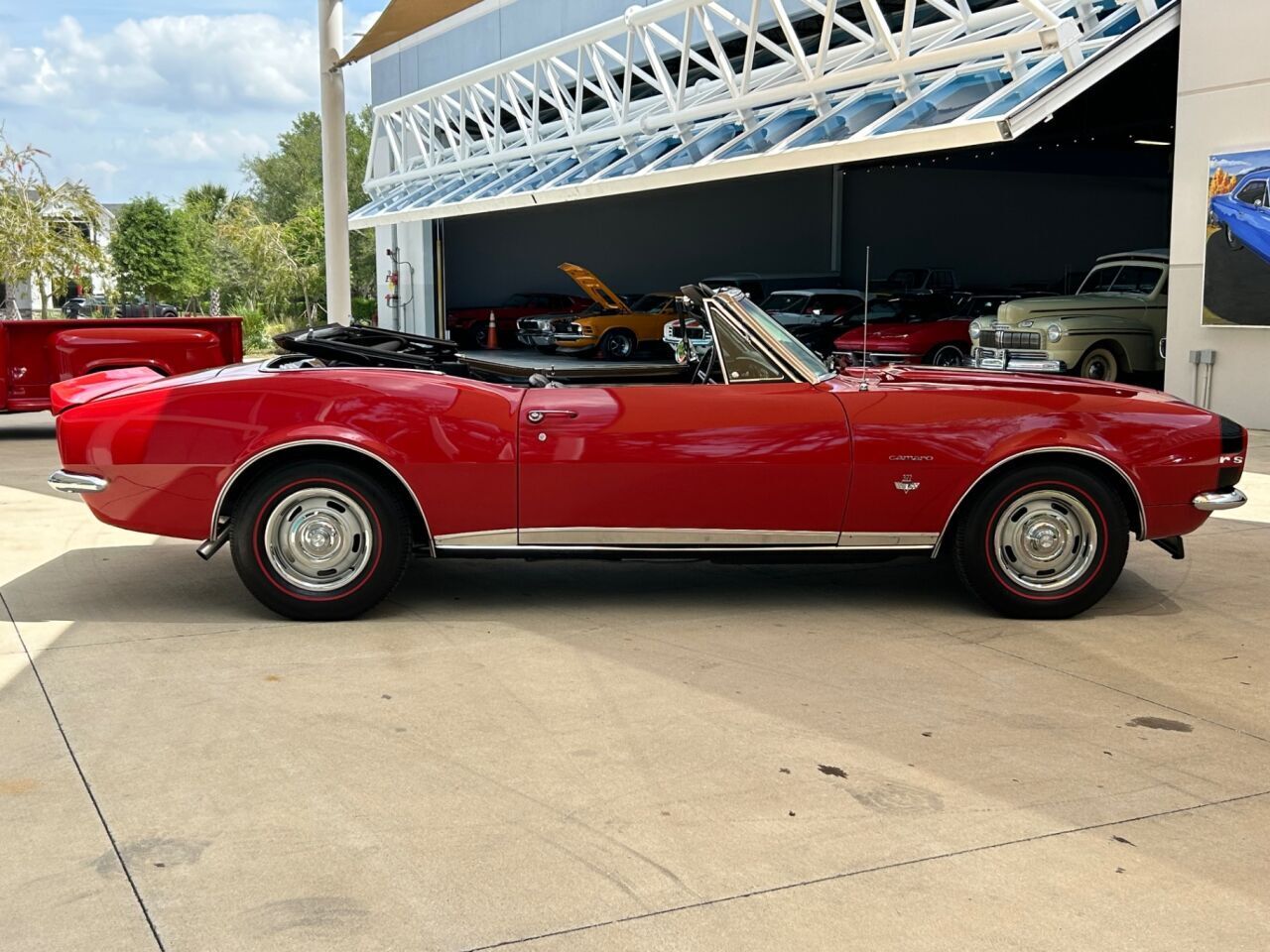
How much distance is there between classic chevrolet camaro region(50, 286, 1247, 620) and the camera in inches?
219

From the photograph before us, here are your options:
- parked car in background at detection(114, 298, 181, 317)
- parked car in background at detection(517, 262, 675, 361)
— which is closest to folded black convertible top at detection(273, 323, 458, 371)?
parked car in background at detection(517, 262, 675, 361)

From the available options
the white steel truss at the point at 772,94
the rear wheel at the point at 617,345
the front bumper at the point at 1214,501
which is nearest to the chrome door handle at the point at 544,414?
the front bumper at the point at 1214,501

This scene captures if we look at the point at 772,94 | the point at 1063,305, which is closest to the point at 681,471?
the point at 1063,305

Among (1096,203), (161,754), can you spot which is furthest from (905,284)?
(161,754)

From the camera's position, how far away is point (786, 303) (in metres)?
24.7

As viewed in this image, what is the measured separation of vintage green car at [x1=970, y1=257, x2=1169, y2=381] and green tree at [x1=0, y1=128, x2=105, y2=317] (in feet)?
89.1

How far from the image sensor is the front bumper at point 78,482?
18.5 feet

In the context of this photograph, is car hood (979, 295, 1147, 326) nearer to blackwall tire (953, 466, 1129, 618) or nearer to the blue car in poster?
the blue car in poster

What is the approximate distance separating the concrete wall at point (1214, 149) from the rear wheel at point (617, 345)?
44.7 ft

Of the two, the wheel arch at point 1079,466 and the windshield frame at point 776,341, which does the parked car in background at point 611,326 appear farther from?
the wheel arch at point 1079,466

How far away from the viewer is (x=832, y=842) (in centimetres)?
342

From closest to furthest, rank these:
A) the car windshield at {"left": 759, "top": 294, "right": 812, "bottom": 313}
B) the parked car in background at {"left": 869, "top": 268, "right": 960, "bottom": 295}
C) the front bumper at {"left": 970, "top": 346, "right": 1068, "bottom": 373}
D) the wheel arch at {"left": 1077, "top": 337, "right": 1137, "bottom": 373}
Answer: the front bumper at {"left": 970, "top": 346, "right": 1068, "bottom": 373} < the wheel arch at {"left": 1077, "top": 337, "right": 1137, "bottom": 373} < the car windshield at {"left": 759, "top": 294, "right": 812, "bottom": 313} < the parked car in background at {"left": 869, "top": 268, "right": 960, "bottom": 295}

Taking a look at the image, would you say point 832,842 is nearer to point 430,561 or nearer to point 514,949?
point 514,949

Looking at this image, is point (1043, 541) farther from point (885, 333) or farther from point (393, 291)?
point (393, 291)
